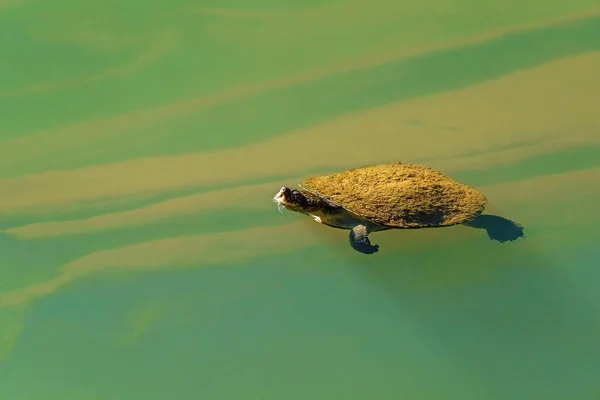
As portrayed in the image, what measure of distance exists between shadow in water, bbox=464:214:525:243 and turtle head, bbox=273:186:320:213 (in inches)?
29.4

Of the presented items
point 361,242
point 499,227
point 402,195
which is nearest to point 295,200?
point 361,242

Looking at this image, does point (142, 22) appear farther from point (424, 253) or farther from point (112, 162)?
point (424, 253)

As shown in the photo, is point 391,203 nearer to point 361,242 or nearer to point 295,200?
point 361,242

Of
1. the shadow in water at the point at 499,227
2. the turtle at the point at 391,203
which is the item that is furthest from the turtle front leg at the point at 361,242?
the shadow in water at the point at 499,227

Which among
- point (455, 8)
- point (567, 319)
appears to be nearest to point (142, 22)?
point (455, 8)

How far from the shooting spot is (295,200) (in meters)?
3.33

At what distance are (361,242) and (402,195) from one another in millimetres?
305

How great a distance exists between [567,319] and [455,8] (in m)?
2.45

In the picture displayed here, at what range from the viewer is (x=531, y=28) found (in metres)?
4.50

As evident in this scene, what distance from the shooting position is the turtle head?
10.9 feet

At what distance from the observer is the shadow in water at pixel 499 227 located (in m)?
3.31

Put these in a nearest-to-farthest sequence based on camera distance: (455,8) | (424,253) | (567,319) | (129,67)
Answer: (567,319), (424,253), (129,67), (455,8)

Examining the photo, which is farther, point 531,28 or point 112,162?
point 531,28

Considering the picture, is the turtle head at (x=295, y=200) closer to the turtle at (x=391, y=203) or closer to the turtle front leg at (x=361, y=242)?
the turtle at (x=391, y=203)
